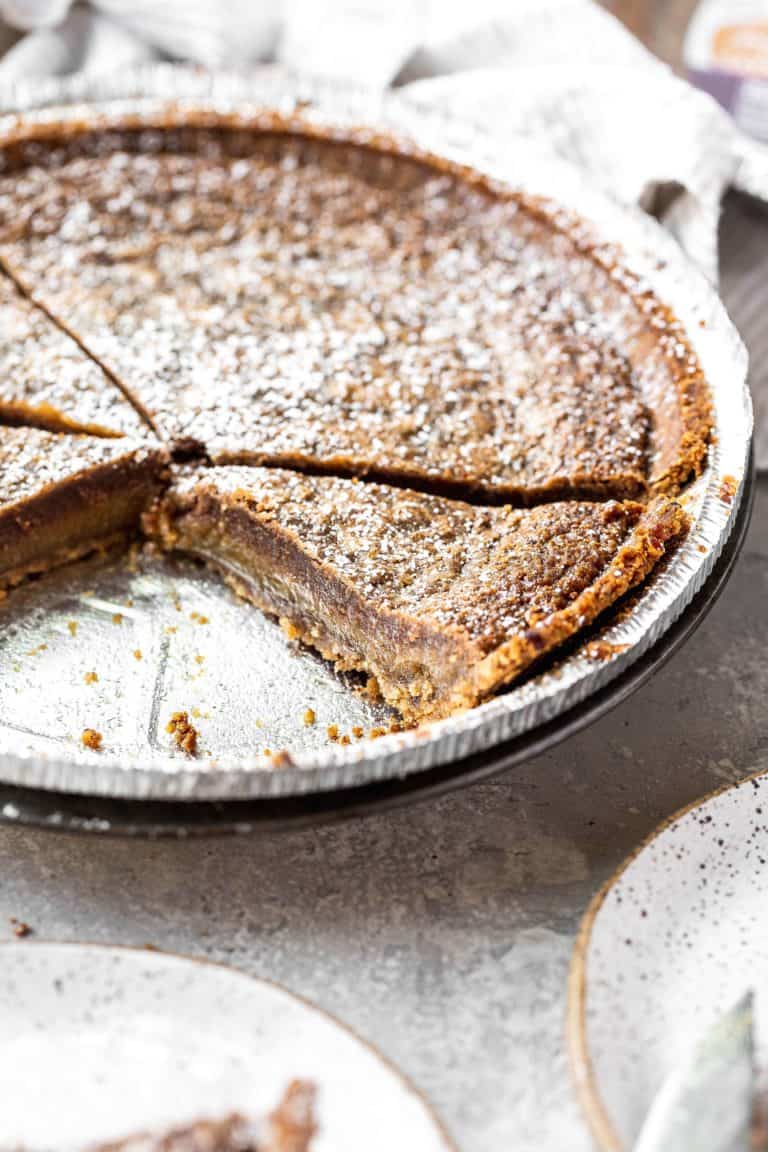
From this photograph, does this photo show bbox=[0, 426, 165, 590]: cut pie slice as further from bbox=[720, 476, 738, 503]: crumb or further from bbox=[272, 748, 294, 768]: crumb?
bbox=[720, 476, 738, 503]: crumb

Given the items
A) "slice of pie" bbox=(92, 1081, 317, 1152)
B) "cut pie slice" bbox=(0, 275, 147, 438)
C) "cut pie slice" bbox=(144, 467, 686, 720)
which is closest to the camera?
"slice of pie" bbox=(92, 1081, 317, 1152)

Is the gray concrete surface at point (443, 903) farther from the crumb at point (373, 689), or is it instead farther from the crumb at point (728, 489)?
the crumb at point (728, 489)

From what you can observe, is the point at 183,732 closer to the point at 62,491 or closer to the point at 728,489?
the point at 62,491

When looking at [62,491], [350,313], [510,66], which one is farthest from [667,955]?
[510,66]

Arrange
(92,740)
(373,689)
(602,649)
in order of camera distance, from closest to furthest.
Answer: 1. (602,649)
2. (92,740)
3. (373,689)

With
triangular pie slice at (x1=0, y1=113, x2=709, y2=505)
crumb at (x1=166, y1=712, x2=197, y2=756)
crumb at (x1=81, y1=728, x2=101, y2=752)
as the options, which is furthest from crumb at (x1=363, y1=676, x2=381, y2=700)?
crumb at (x1=81, y1=728, x2=101, y2=752)
